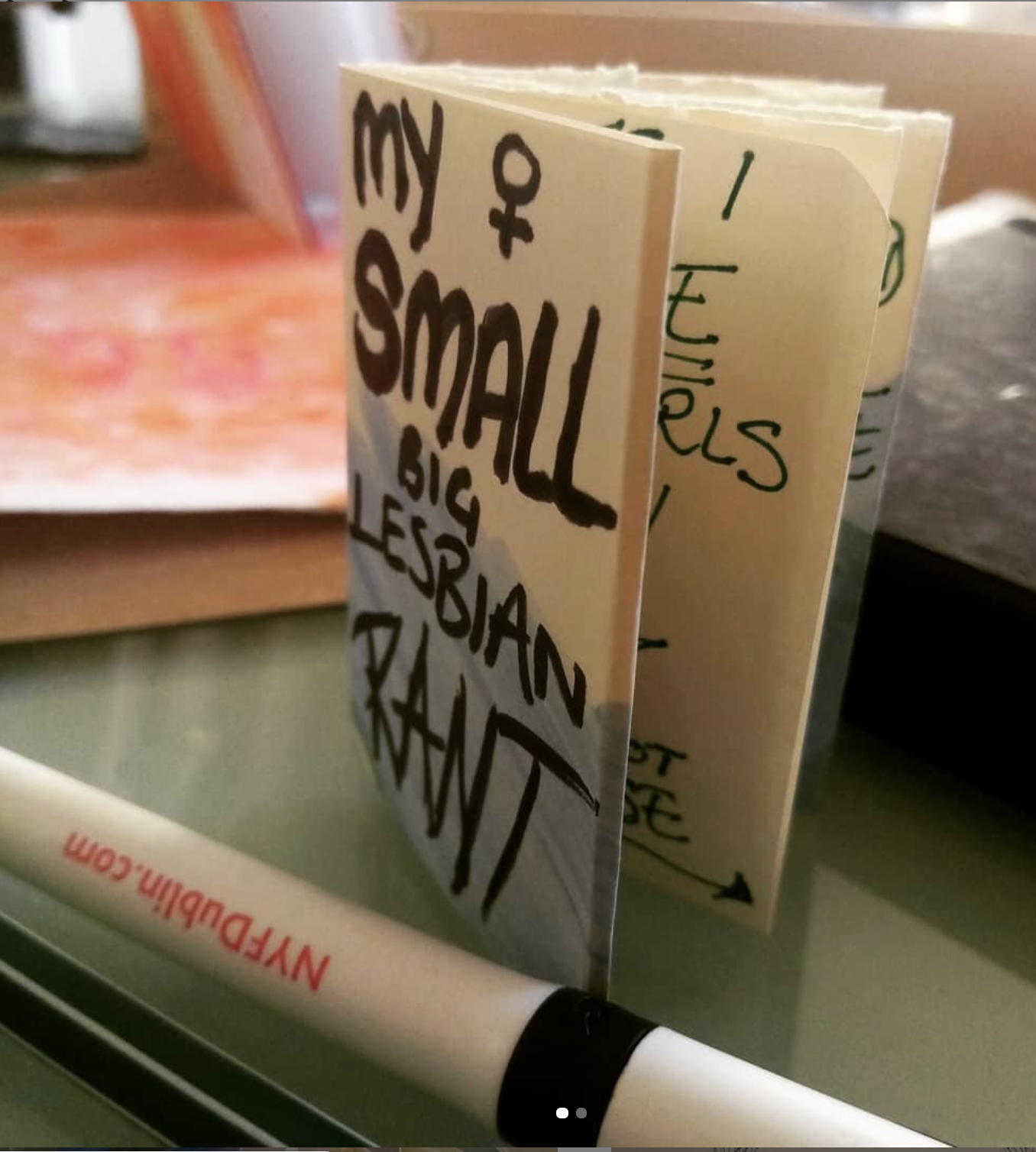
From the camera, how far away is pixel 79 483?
0.46 meters

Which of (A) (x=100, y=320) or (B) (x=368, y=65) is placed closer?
(B) (x=368, y=65)

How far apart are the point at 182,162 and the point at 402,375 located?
2.50 ft

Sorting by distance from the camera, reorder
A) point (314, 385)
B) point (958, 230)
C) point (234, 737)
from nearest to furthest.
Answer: point (234, 737), point (958, 230), point (314, 385)

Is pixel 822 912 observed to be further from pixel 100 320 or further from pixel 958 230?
pixel 100 320

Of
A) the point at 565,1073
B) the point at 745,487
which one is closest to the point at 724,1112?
the point at 565,1073

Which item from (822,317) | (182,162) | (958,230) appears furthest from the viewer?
(182,162)

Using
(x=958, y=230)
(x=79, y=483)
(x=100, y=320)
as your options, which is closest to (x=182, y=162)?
(x=100, y=320)

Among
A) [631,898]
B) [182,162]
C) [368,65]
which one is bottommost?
[631,898]

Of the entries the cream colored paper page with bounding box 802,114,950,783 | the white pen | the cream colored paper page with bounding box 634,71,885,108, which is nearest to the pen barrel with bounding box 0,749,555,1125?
the white pen

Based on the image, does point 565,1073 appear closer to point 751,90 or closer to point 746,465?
point 746,465

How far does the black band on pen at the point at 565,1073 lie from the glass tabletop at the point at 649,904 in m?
0.04

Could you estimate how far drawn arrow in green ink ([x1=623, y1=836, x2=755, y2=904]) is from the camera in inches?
11.7

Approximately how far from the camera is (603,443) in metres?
0.20

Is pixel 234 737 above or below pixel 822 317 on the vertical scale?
below
